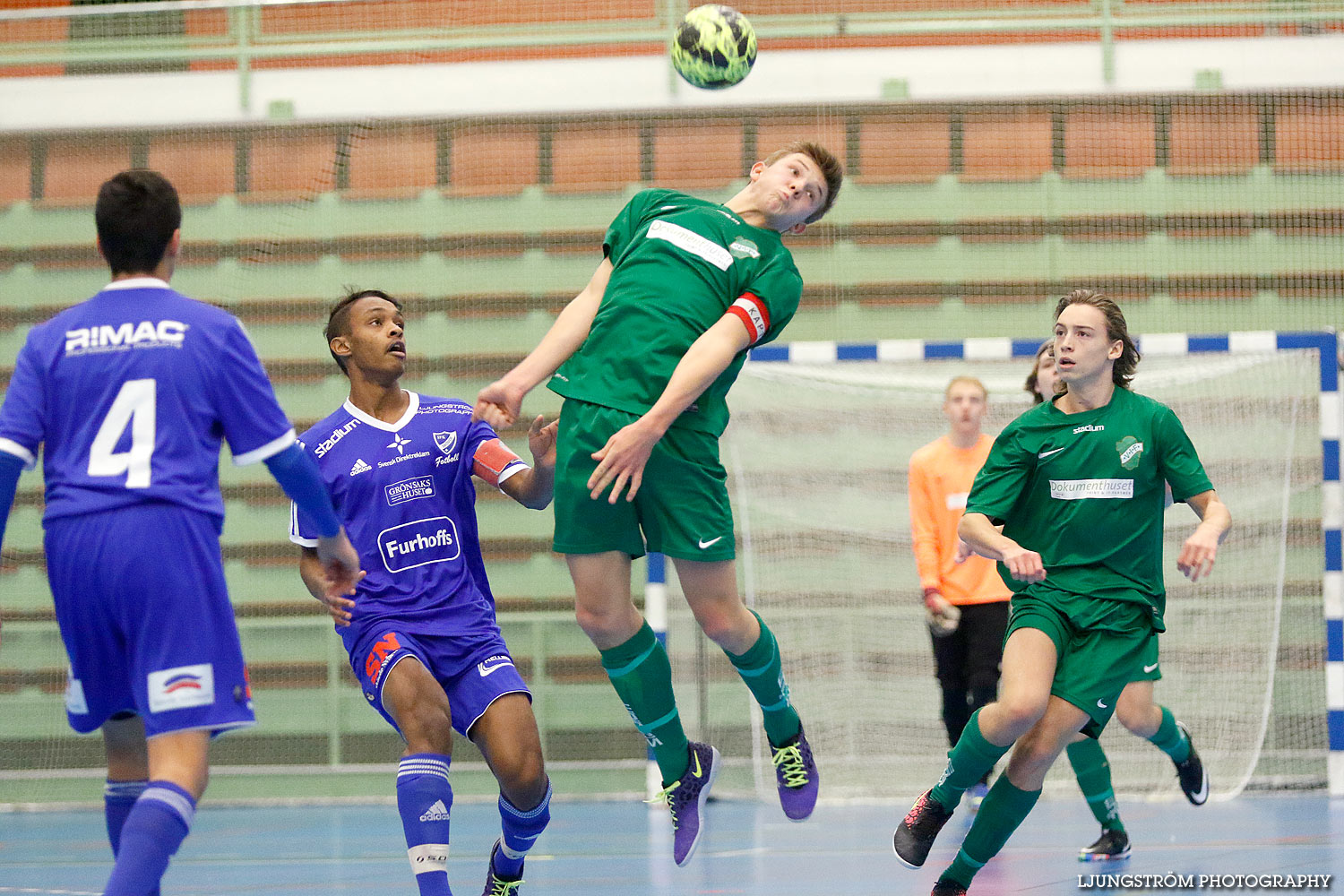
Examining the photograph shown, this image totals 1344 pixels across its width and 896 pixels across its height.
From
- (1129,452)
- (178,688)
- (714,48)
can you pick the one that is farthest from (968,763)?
(714,48)

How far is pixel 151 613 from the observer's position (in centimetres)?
289

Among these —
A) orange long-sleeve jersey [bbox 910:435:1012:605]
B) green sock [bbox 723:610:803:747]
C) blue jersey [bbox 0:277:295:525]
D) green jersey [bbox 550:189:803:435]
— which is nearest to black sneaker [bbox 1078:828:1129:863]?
orange long-sleeve jersey [bbox 910:435:1012:605]

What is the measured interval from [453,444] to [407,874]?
1.99 m

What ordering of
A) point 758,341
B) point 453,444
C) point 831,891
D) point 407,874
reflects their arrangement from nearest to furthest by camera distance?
point 758,341
point 453,444
point 831,891
point 407,874

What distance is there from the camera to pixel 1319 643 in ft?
24.7

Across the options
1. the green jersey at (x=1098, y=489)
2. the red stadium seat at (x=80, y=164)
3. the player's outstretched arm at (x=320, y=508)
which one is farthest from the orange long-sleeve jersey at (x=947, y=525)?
the red stadium seat at (x=80, y=164)

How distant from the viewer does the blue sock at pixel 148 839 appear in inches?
112

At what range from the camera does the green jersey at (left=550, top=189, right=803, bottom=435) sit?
3615 millimetres

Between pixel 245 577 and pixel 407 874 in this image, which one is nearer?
pixel 407 874

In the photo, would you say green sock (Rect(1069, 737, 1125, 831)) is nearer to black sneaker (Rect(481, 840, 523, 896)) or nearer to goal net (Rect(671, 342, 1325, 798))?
goal net (Rect(671, 342, 1325, 798))

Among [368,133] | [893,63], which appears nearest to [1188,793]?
[893,63]

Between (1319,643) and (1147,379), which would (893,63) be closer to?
(1147,379)

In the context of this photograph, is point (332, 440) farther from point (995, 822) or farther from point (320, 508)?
point (995, 822)

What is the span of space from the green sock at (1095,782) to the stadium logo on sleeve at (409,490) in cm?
275
